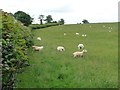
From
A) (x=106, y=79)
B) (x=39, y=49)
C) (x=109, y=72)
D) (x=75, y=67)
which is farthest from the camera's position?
(x=39, y=49)

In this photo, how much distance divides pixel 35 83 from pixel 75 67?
4.29m

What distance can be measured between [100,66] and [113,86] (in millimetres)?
4626

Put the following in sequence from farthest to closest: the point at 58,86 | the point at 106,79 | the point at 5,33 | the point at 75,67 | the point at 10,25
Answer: the point at 75,67 < the point at 106,79 < the point at 58,86 < the point at 10,25 < the point at 5,33

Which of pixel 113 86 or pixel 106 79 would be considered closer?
pixel 113 86

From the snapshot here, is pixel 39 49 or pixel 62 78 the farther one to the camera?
pixel 39 49

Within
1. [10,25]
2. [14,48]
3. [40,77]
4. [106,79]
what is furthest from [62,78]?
[14,48]

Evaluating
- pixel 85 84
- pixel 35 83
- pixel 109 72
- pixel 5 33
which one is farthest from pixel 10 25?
pixel 109 72

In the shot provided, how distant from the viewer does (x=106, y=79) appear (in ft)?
40.5

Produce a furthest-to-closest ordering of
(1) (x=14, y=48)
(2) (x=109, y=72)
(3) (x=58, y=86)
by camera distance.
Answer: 1. (2) (x=109, y=72)
2. (3) (x=58, y=86)
3. (1) (x=14, y=48)

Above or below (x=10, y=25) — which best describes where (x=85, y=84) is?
below

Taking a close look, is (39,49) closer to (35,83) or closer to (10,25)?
(35,83)

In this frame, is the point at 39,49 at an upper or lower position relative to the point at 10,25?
lower

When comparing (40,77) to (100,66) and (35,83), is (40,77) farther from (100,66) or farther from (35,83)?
(100,66)

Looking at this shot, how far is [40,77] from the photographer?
12.4 metres
